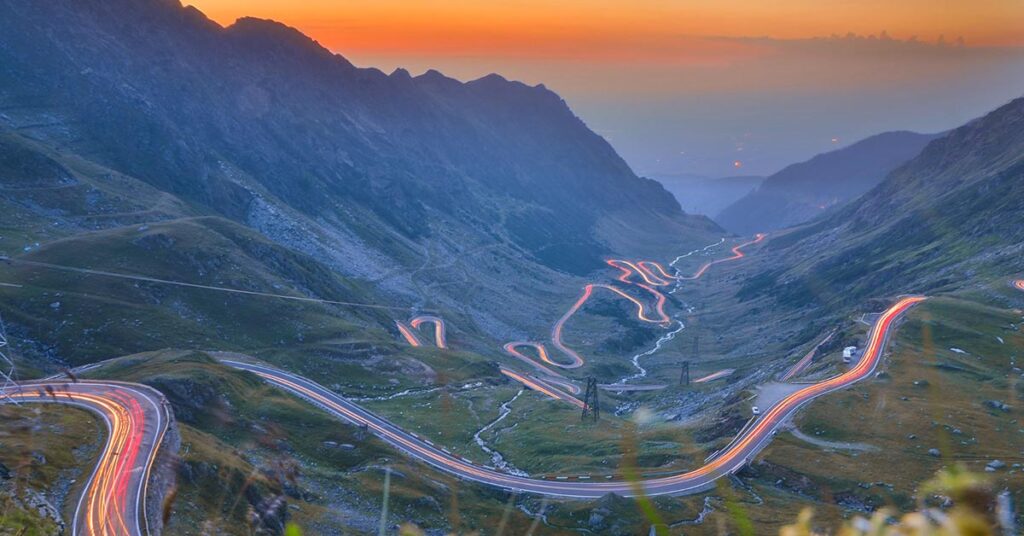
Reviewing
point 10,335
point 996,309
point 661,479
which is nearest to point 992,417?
point 661,479

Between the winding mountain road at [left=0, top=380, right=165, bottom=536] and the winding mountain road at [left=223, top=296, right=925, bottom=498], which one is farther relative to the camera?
the winding mountain road at [left=223, top=296, right=925, bottom=498]

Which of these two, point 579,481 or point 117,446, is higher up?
point 117,446

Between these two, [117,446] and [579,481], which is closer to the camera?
[117,446]

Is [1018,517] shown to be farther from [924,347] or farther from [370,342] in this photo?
[370,342]
